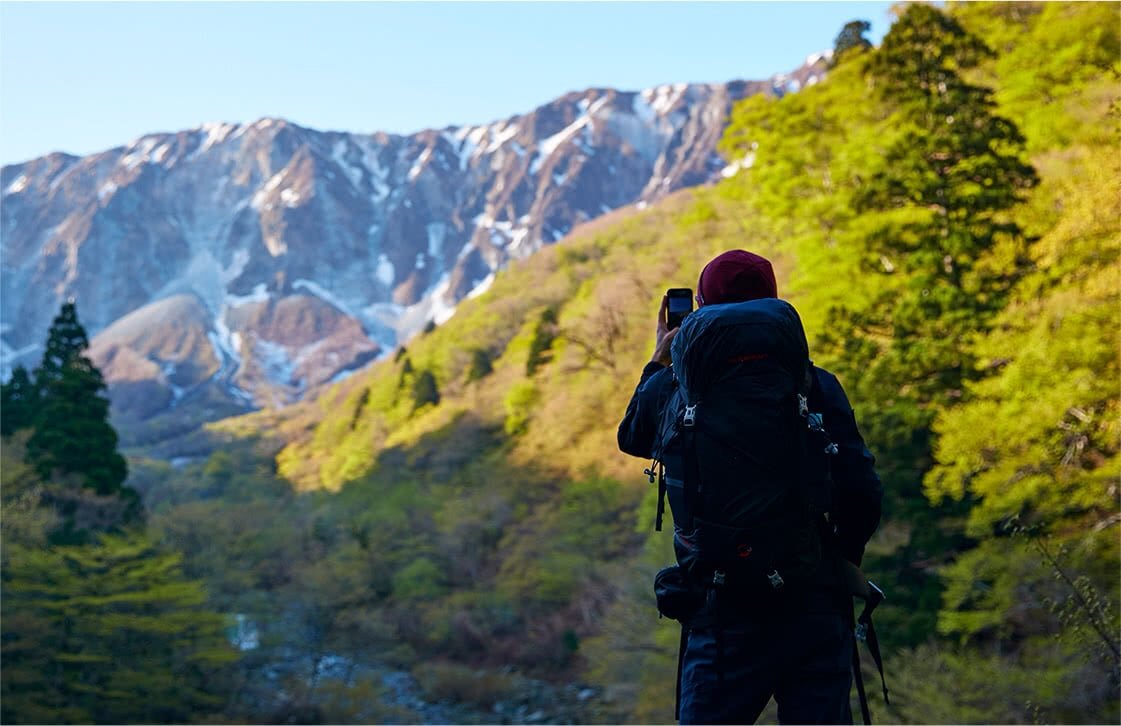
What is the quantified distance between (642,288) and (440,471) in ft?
53.4

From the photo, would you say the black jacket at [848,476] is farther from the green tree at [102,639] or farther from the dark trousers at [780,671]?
the green tree at [102,639]

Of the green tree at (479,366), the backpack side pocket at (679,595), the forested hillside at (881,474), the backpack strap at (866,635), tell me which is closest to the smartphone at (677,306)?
the backpack side pocket at (679,595)

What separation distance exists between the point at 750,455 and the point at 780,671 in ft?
1.75

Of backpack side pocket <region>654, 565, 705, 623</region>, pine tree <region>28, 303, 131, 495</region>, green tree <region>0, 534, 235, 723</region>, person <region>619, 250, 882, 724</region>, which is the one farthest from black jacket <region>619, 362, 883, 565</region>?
pine tree <region>28, 303, 131, 495</region>

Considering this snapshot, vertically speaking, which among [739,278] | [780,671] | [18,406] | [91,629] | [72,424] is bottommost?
[780,671]

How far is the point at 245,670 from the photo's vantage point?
2575 centimetres

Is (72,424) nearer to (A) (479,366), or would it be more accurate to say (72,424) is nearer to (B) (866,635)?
(B) (866,635)

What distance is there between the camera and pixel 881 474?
48.9ft

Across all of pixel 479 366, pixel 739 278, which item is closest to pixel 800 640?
pixel 739 278

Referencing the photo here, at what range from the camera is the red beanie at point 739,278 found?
98.9 inches

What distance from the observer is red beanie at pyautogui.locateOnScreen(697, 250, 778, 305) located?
2.51m

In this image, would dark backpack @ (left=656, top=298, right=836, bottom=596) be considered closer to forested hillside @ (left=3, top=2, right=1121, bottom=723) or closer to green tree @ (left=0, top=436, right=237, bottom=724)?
forested hillside @ (left=3, top=2, right=1121, bottom=723)

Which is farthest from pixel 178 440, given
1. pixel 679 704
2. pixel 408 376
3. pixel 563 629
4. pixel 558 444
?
pixel 679 704

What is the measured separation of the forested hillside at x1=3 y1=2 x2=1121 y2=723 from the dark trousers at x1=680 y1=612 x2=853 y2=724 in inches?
72.3
